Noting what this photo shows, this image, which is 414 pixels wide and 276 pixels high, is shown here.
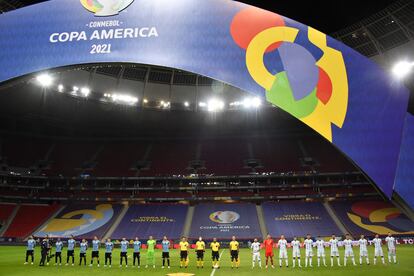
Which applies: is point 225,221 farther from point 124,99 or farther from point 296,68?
point 296,68

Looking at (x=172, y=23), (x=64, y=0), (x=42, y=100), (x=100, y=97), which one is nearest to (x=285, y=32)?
(x=172, y=23)

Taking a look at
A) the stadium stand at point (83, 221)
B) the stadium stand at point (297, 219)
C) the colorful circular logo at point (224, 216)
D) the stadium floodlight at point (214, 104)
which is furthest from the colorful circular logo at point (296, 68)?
the stadium floodlight at point (214, 104)

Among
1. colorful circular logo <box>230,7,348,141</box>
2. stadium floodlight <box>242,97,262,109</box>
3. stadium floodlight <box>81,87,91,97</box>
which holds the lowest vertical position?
colorful circular logo <box>230,7,348,141</box>

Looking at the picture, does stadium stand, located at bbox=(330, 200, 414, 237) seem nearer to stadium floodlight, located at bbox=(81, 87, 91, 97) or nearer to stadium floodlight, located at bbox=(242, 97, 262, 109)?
stadium floodlight, located at bbox=(242, 97, 262, 109)

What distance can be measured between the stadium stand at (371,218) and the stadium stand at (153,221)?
68.2 feet

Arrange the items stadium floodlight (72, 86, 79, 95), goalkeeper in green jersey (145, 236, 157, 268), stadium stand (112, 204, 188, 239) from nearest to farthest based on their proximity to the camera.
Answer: goalkeeper in green jersey (145, 236, 157, 268) → stadium stand (112, 204, 188, 239) → stadium floodlight (72, 86, 79, 95)

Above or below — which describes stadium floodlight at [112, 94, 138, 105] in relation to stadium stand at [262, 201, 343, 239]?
above

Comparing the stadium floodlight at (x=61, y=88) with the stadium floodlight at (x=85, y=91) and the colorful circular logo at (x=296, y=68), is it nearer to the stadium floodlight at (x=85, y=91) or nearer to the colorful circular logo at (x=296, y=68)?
the stadium floodlight at (x=85, y=91)

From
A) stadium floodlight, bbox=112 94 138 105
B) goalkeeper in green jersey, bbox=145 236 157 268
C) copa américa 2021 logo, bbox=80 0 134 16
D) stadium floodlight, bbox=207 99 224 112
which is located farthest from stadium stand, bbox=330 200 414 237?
copa américa 2021 logo, bbox=80 0 134 16

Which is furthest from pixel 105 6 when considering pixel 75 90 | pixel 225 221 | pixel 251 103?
pixel 251 103

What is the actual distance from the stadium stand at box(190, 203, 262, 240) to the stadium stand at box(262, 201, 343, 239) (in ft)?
6.63

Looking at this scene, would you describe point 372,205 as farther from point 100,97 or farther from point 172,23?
point 172,23

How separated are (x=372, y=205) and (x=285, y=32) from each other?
42.4 metres

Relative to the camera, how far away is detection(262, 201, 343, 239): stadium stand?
40.0 m
